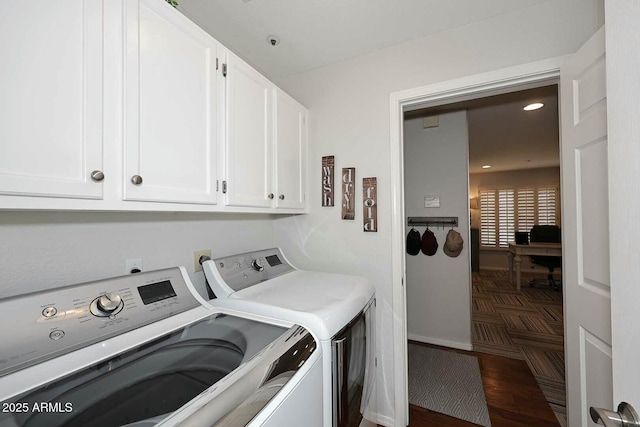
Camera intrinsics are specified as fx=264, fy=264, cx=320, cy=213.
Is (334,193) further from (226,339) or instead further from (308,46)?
(226,339)

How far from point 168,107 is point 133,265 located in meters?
0.70

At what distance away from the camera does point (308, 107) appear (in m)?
2.00

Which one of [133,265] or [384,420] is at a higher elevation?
[133,265]

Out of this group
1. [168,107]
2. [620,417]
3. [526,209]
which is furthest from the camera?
[526,209]

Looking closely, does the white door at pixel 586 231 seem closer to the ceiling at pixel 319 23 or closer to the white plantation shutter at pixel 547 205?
the ceiling at pixel 319 23

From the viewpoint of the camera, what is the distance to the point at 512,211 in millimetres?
6395

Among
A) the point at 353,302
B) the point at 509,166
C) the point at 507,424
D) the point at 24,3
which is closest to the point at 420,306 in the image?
the point at 507,424

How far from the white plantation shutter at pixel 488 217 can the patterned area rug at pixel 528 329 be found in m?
1.75

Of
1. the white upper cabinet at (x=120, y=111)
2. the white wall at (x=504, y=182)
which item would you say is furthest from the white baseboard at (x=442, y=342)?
the white wall at (x=504, y=182)

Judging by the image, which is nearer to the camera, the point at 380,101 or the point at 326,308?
the point at 326,308

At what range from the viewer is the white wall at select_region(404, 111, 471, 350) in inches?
107

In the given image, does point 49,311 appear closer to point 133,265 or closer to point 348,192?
point 133,265

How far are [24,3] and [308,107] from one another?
1.51 m

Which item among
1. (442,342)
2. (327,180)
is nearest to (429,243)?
(442,342)
